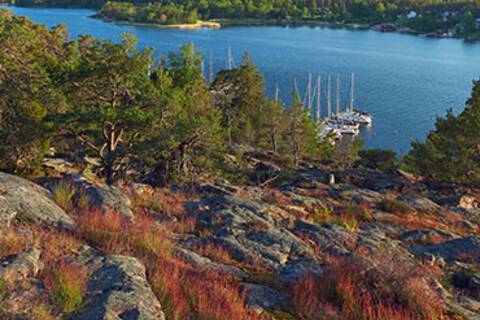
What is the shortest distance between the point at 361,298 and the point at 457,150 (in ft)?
87.1

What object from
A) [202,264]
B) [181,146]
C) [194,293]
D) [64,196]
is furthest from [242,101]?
[194,293]

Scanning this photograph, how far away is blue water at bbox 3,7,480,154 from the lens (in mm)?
79125

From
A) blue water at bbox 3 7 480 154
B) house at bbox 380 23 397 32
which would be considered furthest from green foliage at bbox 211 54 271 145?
house at bbox 380 23 397 32

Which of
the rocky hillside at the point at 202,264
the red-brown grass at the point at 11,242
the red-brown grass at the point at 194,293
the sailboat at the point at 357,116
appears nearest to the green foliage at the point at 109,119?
the rocky hillside at the point at 202,264

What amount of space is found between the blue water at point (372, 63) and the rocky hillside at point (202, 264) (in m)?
56.6

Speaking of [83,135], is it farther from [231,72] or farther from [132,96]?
[231,72]

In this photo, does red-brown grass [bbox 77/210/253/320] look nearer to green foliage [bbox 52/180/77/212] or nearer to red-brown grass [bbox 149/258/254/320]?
red-brown grass [bbox 149/258/254/320]

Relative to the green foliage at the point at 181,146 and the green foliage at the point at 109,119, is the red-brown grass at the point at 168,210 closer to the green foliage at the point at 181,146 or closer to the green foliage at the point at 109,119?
the green foliage at the point at 181,146

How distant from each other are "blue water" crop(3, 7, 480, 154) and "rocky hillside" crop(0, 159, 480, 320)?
186 feet

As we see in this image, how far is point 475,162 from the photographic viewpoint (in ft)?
96.3

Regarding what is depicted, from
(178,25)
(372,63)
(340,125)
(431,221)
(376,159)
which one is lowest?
(340,125)

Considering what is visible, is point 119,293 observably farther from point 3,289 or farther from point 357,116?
point 357,116

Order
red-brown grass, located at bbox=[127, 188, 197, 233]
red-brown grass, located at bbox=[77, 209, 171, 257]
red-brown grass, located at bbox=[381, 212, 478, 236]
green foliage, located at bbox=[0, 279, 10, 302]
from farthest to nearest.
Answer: red-brown grass, located at bbox=[381, 212, 478, 236], red-brown grass, located at bbox=[127, 188, 197, 233], red-brown grass, located at bbox=[77, 209, 171, 257], green foliage, located at bbox=[0, 279, 10, 302]

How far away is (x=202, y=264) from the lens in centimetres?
777
